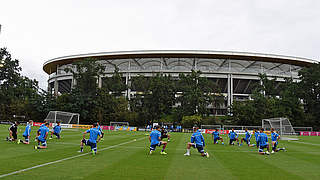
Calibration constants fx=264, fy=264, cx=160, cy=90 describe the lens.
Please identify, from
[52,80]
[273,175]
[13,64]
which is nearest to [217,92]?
[52,80]

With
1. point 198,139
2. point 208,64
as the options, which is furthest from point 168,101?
point 198,139

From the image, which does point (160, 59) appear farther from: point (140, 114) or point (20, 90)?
point (20, 90)

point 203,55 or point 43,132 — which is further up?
point 203,55

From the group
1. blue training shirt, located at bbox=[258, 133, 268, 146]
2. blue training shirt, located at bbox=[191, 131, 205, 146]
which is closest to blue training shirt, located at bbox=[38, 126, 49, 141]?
blue training shirt, located at bbox=[191, 131, 205, 146]

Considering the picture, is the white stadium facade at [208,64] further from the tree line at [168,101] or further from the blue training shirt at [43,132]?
the blue training shirt at [43,132]

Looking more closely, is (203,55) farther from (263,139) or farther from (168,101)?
(263,139)

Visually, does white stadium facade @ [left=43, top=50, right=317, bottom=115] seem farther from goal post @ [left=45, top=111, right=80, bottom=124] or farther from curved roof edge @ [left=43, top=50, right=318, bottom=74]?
goal post @ [left=45, top=111, right=80, bottom=124]

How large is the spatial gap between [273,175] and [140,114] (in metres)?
52.9

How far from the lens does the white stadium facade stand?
224 ft

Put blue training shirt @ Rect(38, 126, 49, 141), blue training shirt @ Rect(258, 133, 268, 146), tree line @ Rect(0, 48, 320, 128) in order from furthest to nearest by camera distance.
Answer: tree line @ Rect(0, 48, 320, 128) < blue training shirt @ Rect(258, 133, 268, 146) < blue training shirt @ Rect(38, 126, 49, 141)

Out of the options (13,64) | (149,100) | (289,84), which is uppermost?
(13,64)

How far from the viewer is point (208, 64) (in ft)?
244

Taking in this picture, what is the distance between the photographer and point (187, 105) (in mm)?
59688

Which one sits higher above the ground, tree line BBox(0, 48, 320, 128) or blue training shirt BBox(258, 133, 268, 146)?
tree line BBox(0, 48, 320, 128)
